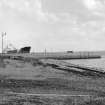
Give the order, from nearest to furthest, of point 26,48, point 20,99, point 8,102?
point 8,102 < point 20,99 < point 26,48

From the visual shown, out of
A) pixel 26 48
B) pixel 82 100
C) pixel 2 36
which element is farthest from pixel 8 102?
pixel 26 48

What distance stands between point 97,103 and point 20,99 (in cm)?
285

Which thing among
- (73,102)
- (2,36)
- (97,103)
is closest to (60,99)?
(73,102)

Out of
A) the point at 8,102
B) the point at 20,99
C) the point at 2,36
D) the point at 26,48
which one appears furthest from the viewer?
the point at 26,48

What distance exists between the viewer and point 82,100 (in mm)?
9453

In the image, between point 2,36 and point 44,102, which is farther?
point 2,36

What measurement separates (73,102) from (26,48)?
105 m

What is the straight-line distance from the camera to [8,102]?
8.78 meters

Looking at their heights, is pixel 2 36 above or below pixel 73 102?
above

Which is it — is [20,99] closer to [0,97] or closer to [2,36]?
[0,97]

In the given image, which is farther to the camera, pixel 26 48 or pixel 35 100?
pixel 26 48

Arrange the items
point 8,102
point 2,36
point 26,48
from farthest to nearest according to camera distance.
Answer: point 26,48, point 2,36, point 8,102

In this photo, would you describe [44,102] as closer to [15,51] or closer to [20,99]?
[20,99]

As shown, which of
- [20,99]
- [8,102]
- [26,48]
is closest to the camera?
[8,102]
